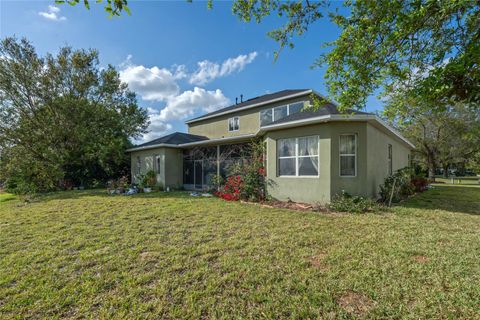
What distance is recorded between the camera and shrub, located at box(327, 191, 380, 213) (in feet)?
24.1

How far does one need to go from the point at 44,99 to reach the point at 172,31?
1283 cm

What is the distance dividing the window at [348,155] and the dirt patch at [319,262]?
203 inches

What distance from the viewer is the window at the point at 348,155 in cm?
834

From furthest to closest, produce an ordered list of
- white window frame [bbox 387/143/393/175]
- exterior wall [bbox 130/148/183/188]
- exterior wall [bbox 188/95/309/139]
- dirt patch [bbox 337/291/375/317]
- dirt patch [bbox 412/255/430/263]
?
exterior wall [bbox 188/95/309/139] → exterior wall [bbox 130/148/183/188] → white window frame [bbox 387/143/393/175] → dirt patch [bbox 412/255/430/263] → dirt patch [bbox 337/291/375/317]

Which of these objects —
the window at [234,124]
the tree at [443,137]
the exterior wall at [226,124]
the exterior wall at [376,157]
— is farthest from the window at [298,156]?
the tree at [443,137]

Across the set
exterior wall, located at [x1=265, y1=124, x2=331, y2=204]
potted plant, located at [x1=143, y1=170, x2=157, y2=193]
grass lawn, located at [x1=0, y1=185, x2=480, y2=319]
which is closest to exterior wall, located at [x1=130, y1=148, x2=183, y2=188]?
potted plant, located at [x1=143, y1=170, x2=157, y2=193]

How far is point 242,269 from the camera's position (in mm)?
3420

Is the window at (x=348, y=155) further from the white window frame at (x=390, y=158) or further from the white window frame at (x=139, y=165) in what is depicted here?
the white window frame at (x=139, y=165)

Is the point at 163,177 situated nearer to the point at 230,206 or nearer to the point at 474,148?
the point at 230,206

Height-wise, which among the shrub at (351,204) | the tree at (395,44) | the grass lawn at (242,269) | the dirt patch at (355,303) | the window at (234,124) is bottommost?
the dirt patch at (355,303)

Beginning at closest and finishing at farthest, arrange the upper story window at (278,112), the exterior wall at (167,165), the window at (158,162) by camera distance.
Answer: the upper story window at (278,112) < the exterior wall at (167,165) < the window at (158,162)

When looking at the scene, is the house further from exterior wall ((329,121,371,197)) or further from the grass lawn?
the grass lawn

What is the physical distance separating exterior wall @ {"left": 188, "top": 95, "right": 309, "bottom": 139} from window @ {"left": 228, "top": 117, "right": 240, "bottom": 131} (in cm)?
23

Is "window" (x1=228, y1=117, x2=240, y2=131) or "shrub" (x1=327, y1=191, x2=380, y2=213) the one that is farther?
"window" (x1=228, y1=117, x2=240, y2=131)
